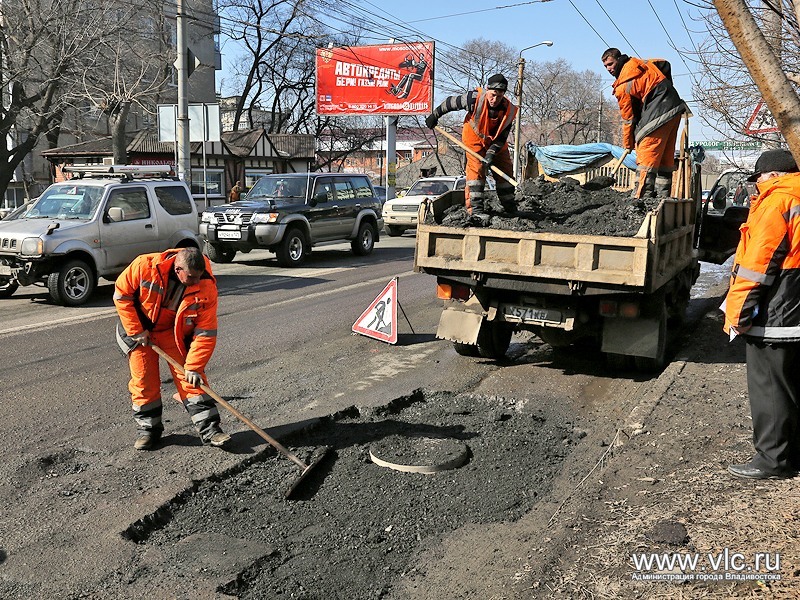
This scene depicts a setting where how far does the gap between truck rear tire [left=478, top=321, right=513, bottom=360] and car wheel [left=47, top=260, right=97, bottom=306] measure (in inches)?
245

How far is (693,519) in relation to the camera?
362 centimetres

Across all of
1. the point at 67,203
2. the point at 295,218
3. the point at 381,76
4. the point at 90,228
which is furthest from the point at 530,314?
the point at 381,76

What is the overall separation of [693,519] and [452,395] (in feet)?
10.1

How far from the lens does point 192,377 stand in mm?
4875

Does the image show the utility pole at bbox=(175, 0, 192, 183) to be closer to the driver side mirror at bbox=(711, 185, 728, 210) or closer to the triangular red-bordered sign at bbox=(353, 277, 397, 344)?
the triangular red-bordered sign at bbox=(353, 277, 397, 344)

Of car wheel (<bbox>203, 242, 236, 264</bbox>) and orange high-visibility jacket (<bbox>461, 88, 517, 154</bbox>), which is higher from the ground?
orange high-visibility jacket (<bbox>461, 88, 517, 154</bbox>)

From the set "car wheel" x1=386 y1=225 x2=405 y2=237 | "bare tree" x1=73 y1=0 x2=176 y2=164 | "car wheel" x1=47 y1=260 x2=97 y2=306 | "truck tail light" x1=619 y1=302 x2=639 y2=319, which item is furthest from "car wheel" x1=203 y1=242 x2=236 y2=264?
"truck tail light" x1=619 y1=302 x2=639 y2=319

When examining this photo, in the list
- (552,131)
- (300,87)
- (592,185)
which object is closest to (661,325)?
(592,185)

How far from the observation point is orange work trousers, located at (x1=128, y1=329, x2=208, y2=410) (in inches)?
197

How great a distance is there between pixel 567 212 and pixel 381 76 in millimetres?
27334

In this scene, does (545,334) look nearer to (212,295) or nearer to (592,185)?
(592,185)

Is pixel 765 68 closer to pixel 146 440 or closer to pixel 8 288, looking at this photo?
pixel 146 440

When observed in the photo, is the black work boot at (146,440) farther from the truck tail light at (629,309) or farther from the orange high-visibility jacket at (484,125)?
the orange high-visibility jacket at (484,125)

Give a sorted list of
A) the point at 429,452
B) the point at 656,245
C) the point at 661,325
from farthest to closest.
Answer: the point at 661,325, the point at 656,245, the point at 429,452
